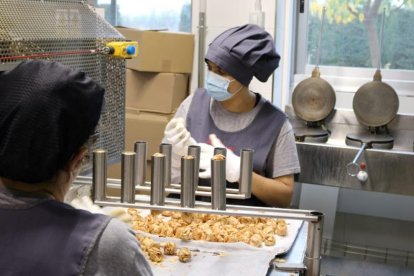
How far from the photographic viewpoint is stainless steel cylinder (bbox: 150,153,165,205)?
1.22m

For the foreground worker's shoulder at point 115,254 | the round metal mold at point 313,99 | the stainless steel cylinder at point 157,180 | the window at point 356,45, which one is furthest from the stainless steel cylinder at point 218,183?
the window at point 356,45

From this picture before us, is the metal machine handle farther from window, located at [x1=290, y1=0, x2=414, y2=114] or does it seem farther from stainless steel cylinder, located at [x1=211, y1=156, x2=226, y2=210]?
stainless steel cylinder, located at [x1=211, y1=156, x2=226, y2=210]

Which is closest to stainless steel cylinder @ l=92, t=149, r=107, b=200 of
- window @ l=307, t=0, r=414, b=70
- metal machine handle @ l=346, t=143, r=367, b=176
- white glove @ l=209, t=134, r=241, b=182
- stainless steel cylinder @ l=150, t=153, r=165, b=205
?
stainless steel cylinder @ l=150, t=153, r=165, b=205

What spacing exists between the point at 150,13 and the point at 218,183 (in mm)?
2553

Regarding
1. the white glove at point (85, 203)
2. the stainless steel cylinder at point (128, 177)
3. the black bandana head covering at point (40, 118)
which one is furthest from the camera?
the white glove at point (85, 203)

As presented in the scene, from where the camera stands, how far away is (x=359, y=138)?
8.94ft

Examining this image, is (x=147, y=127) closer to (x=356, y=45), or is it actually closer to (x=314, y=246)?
(x=356, y=45)

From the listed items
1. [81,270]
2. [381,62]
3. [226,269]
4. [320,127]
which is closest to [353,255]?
[320,127]

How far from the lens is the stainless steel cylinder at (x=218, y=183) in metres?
1.20

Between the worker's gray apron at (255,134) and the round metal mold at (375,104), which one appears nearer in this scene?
the worker's gray apron at (255,134)

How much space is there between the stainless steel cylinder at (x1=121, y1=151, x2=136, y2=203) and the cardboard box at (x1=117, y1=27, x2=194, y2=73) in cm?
172

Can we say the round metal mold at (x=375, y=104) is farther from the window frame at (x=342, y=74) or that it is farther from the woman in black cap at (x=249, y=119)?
the woman in black cap at (x=249, y=119)

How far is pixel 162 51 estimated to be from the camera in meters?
2.91

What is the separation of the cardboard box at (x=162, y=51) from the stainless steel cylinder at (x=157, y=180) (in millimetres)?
1731
